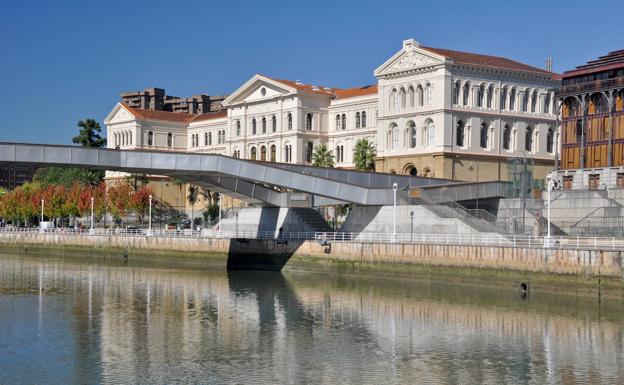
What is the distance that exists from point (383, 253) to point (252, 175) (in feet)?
33.9

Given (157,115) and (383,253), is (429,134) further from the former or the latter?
(157,115)

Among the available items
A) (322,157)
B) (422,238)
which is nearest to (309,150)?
(322,157)

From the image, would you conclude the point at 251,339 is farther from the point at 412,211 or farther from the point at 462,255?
the point at 412,211

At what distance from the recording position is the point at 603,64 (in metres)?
85.6

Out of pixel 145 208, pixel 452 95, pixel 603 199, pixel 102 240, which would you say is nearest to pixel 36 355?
pixel 603 199

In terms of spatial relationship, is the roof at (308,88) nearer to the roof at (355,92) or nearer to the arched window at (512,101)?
the roof at (355,92)

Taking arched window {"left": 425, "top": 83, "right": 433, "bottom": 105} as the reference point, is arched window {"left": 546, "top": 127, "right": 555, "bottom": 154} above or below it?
below

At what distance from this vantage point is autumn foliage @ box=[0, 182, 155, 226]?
124375 millimetres

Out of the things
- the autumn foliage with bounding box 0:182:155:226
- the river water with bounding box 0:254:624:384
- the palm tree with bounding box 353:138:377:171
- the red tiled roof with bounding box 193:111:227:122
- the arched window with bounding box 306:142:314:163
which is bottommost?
the river water with bounding box 0:254:624:384

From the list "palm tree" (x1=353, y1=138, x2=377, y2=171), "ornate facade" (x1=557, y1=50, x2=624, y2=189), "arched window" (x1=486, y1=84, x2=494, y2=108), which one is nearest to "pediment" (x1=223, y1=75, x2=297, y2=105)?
"palm tree" (x1=353, y1=138, x2=377, y2=171)

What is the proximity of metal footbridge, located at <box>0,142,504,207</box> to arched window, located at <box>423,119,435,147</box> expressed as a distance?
70.7ft

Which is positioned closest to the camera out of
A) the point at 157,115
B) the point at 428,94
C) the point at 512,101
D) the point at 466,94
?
the point at 428,94

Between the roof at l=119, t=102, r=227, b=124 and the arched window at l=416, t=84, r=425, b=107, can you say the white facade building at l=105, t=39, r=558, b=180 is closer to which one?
the arched window at l=416, t=84, r=425, b=107

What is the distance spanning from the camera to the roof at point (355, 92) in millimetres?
119750
